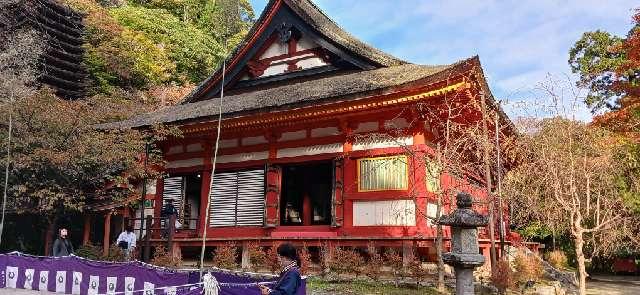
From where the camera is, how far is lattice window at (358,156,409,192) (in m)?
13.4

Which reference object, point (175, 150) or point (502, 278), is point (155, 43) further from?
point (502, 278)

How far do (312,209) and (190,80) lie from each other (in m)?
22.2

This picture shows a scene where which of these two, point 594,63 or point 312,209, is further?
point 594,63

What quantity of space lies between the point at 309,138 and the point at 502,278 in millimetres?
6609

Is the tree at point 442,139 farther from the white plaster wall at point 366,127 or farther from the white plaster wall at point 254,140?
the white plaster wall at point 254,140

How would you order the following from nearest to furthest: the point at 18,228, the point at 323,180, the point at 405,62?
the point at 405,62, the point at 18,228, the point at 323,180

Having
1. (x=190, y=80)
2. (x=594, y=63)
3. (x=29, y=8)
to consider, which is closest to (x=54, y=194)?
(x=29, y=8)

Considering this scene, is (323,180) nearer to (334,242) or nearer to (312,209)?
(312,209)

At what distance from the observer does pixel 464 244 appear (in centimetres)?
786

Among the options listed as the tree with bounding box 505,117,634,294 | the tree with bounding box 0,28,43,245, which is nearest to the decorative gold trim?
the tree with bounding box 505,117,634,294

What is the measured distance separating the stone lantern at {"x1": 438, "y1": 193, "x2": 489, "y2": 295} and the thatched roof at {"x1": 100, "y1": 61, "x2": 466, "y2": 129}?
16.0ft

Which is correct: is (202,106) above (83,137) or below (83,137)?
above

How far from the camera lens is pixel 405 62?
17.6 meters

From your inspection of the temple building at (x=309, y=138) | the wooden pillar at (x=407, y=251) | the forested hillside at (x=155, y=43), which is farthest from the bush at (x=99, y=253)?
the forested hillside at (x=155, y=43)
